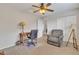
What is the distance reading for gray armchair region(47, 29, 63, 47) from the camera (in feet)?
5.69

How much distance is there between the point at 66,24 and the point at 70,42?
27 centimetres

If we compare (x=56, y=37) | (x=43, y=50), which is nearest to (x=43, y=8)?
(x=56, y=37)

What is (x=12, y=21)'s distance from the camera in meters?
1.73

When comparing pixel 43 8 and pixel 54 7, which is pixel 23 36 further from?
pixel 54 7

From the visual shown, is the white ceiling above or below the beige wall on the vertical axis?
above

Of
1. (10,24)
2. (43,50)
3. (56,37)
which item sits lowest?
(43,50)

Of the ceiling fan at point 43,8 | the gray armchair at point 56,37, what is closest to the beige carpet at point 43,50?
the gray armchair at point 56,37

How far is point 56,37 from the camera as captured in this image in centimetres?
175

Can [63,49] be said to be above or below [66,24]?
below

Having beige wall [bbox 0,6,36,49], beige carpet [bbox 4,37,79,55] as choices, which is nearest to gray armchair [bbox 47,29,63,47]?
beige carpet [bbox 4,37,79,55]

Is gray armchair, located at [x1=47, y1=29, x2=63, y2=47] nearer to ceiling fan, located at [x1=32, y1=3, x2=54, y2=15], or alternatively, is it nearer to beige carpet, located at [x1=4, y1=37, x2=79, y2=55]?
beige carpet, located at [x1=4, y1=37, x2=79, y2=55]
